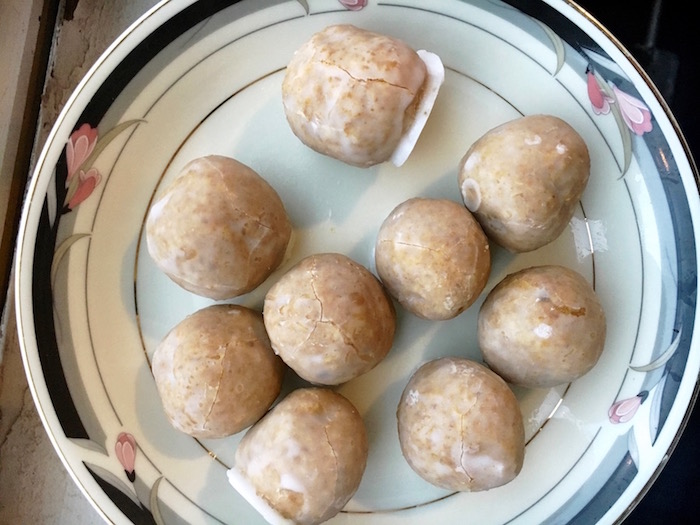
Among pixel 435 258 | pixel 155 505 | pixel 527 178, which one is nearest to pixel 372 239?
pixel 435 258

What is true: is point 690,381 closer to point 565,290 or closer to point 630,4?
point 565,290

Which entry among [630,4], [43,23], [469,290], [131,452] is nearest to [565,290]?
[469,290]

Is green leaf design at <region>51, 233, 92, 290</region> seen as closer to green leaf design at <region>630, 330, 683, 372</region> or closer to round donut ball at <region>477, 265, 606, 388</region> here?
round donut ball at <region>477, 265, 606, 388</region>

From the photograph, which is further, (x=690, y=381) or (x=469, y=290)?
(x=690, y=381)

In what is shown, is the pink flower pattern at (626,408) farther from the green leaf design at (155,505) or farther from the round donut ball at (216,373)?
the green leaf design at (155,505)

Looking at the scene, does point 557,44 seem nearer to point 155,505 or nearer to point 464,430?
point 464,430

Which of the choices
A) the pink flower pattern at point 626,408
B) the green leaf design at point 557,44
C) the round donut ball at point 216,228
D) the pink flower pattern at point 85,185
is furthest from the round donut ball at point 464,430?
the pink flower pattern at point 85,185
